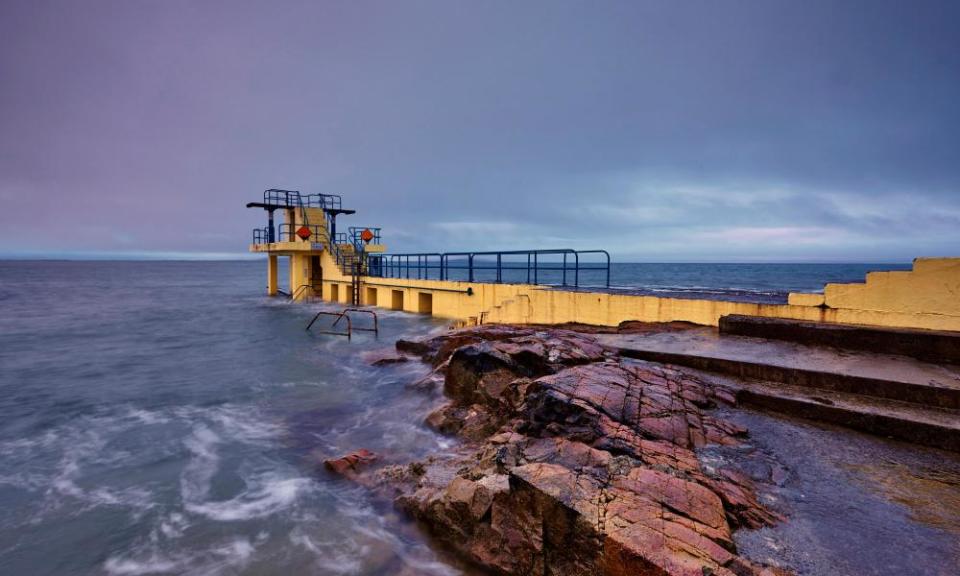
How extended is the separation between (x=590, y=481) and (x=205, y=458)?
20.5 ft

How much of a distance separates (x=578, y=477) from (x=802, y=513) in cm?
160

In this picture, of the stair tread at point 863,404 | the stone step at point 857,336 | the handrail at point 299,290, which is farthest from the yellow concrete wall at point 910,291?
the handrail at point 299,290

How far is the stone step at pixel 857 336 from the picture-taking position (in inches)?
Answer: 241

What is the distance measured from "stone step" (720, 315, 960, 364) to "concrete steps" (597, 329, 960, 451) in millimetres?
203

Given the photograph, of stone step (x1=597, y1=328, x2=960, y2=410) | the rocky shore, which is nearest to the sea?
the rocky shore

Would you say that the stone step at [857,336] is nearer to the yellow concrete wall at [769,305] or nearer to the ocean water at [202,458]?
the yellow concrete wall at [769,305]

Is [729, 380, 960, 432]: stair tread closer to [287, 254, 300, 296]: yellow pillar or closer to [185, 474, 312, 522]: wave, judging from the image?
[185, 474, 312, 522]: wave

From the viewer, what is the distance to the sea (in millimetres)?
4738

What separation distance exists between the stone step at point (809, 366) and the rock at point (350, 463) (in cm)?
417

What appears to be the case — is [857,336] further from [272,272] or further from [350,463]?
[272,272]

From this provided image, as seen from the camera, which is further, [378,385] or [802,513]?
[378,385]

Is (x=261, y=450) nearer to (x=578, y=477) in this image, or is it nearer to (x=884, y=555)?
(x=578, y=477)

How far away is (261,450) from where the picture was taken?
286 inches

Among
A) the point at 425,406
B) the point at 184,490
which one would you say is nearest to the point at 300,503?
the point at 184,490
